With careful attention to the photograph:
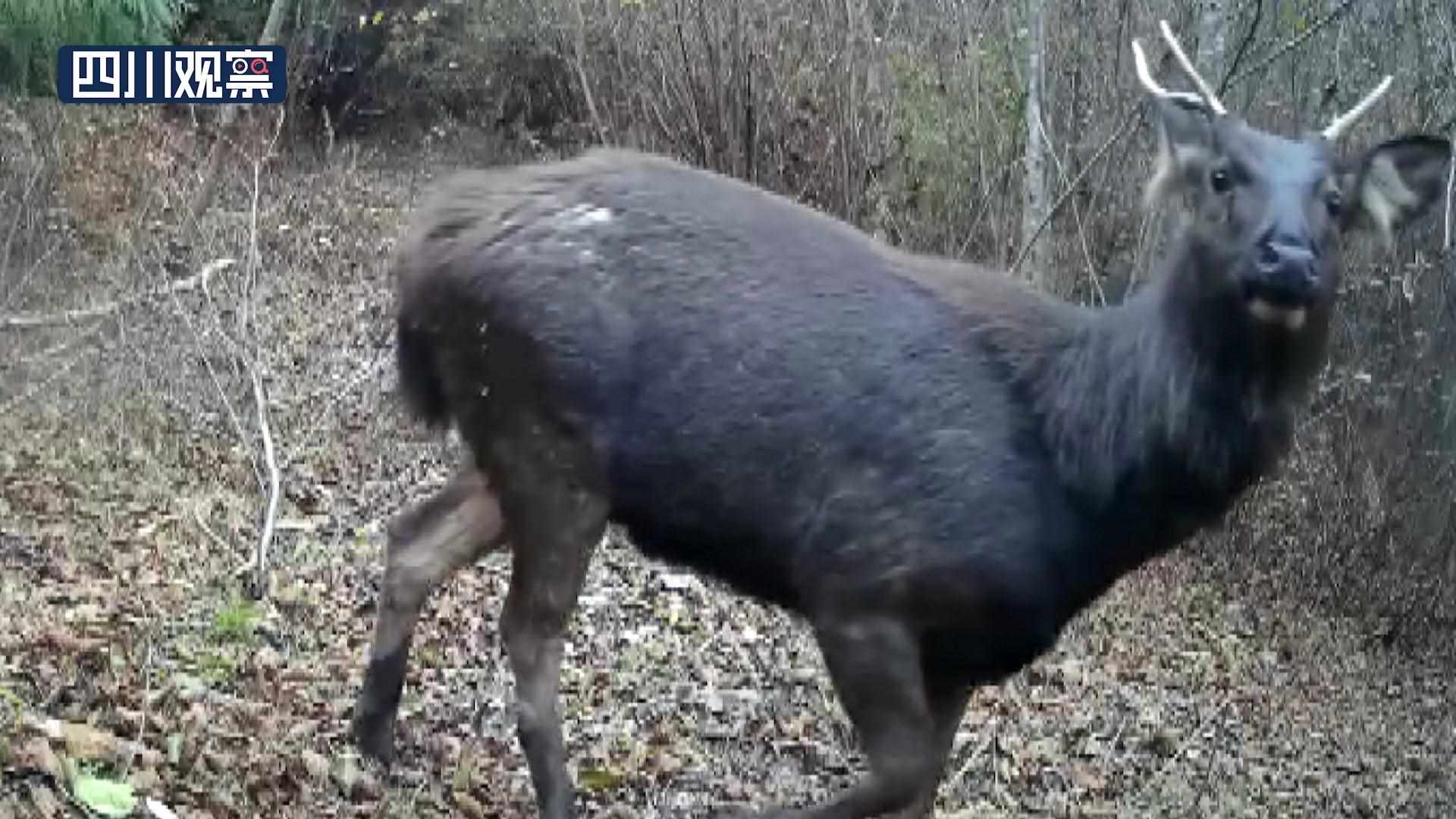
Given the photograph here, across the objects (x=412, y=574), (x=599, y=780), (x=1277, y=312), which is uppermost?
(x=1277, y=312)

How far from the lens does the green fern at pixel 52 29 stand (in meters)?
11.6

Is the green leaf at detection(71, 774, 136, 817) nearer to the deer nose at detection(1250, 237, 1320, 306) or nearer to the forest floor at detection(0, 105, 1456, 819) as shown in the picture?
the forest floor at detection(0, 105, 1456, 819)

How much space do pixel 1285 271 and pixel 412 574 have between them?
2.96 metres

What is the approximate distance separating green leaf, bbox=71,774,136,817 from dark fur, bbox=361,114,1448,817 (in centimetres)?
116

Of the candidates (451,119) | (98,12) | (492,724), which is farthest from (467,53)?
(492,724)

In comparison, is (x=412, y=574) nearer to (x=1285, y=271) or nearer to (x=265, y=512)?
(x=265, y=512)

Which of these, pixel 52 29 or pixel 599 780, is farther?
pixel 52 29

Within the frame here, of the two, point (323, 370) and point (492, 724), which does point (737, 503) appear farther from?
point (323, 370)

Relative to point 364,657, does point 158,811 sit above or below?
above

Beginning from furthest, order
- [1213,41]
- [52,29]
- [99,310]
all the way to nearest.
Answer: [52,29] < [99,310] < [1213,41]

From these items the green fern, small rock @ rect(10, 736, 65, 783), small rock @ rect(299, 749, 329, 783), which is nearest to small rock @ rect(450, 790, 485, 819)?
small rock @ rect(299, 749, 329, 783)

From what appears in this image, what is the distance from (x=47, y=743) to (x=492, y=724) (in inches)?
68.7

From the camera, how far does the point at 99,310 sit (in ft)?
31.2

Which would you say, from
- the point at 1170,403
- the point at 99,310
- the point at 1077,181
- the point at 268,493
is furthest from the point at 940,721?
the point at 99,310
